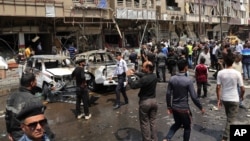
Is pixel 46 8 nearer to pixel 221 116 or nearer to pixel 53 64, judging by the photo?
pixel 53 64

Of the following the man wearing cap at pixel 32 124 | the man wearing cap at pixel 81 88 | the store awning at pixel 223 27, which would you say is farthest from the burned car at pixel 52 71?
the store awning at pixel 223 27

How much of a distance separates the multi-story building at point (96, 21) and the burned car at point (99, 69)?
1035cm

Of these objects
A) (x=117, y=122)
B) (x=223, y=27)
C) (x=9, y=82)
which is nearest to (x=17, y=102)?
(x=117, y=122)

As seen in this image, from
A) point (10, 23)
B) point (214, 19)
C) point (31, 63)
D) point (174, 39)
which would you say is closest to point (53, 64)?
point (31, 63)

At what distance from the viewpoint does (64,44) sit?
27.7 metres

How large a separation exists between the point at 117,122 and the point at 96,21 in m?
21.6

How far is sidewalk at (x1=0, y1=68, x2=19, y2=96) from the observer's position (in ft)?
50.5

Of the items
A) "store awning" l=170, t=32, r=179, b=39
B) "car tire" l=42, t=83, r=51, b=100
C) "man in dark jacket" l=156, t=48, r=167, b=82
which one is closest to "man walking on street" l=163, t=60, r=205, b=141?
"car tire" l=42, t=83, r=51, b=100

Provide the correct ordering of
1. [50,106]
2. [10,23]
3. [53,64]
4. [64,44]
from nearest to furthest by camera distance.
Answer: [50,106]
[53,64]
[10,23]
[64,44]

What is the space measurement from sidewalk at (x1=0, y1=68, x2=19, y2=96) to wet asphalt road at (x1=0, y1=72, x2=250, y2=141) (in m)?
3.81

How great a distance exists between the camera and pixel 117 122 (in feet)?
29.3

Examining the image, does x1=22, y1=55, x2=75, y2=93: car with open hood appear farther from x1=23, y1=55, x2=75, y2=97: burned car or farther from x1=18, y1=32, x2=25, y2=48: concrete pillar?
x1=18, y1=32, x2=25, y2=48: concrete pillar

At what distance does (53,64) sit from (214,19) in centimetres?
4356

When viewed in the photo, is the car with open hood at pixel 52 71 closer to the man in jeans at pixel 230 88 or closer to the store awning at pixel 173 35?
the man in jeans at pixel 230 88
